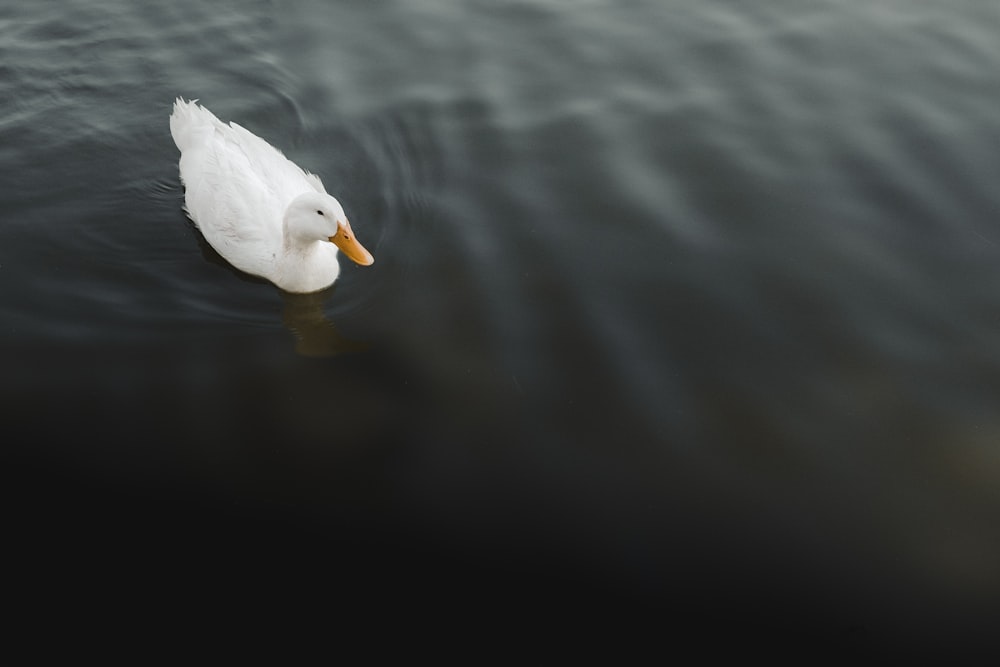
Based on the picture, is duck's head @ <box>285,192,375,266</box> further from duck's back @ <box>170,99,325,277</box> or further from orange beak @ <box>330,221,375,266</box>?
duck's back @ <box>170,99,325,277</box>

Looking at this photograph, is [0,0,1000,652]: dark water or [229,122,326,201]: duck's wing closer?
[0,0,1000,652]: dark water

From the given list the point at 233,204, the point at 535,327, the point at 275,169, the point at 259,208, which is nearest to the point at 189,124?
the point at 275,169

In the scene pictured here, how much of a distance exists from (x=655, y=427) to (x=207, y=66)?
5.54 m

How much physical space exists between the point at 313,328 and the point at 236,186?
1240mm

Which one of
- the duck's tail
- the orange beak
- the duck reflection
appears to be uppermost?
Answer: the duck's tail

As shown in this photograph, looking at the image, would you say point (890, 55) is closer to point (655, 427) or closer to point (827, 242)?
point (827, 242)

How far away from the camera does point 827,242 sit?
6.47 meters

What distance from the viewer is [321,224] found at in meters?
5.68

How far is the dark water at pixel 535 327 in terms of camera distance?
14.6ft

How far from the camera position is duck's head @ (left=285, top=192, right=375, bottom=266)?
18.6ft

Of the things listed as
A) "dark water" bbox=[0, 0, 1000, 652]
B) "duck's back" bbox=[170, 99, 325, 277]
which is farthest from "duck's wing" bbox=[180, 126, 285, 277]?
"dark water" bbox=[0, 0, 1000, 652]

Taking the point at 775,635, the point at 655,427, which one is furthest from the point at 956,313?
the point at 775,635

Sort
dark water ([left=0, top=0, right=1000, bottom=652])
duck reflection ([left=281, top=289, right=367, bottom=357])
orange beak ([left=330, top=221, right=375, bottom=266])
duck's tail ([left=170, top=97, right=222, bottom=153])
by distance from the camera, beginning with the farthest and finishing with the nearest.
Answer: duck's tail ([left=170, top=97, right=222, bottom=153]), orange beak ([left=330, top=221, right=375, bottom=266]), duck reflection ([left=281, top=289, right=367, bottom=357]), dark water ([left=0, top=0, right=1000, bottom=652])

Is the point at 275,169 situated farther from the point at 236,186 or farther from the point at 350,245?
the point at 350,245
